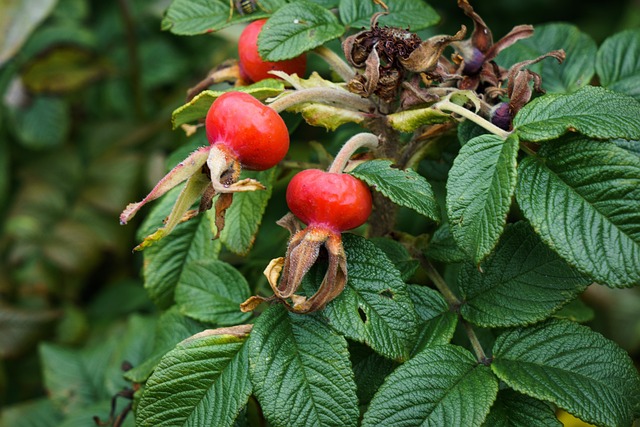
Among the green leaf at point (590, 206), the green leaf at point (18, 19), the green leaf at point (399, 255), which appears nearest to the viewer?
the green leaf at point (590, 206)

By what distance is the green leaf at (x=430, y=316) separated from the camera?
3.82 ft

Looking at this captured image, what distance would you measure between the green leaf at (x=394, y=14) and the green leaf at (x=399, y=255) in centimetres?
45

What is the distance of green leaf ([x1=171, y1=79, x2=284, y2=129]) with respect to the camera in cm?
118

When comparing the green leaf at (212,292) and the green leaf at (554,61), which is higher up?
the green leaf at (554,61)

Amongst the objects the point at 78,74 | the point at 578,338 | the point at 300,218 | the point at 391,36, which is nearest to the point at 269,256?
the point at 300,218

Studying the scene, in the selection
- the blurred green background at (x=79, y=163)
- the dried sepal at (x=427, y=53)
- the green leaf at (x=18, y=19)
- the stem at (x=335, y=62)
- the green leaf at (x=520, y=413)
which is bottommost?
the blurred green background at (x=79, y=163)

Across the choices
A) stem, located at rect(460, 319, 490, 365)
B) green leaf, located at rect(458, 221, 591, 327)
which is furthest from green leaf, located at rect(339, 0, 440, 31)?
stem, located at rect(460, 319, 490, 365)

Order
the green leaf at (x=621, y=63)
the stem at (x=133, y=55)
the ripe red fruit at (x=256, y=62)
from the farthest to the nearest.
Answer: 1. the stem at (x=133, y=55)
2. the green leaf at (x=621, y=63)
3. the ripe red fruit at (x=256, y=62)

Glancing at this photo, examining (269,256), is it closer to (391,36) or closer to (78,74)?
(391,36)

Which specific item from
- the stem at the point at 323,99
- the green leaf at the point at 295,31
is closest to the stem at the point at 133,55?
the green leaf at the point at 295,31

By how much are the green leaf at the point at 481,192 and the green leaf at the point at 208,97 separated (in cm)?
34

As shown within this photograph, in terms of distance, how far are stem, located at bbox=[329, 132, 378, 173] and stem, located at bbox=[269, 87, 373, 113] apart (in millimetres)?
66

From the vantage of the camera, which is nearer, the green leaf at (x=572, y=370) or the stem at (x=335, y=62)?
the green leaf at (x=572, y=370)

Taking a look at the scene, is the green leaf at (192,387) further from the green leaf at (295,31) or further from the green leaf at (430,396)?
the green leaf at (295,31)
